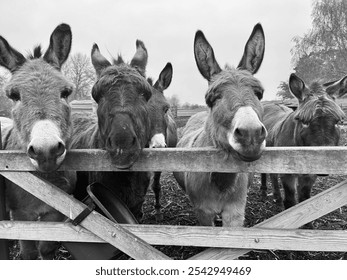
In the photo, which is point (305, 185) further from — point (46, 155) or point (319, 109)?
point (46, 155)

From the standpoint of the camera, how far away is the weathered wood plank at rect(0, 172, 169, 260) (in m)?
2.24

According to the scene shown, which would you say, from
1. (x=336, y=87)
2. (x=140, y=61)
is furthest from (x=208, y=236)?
(x=336, y=87)

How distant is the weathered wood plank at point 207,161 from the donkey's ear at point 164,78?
3.48m

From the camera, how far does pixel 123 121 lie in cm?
239

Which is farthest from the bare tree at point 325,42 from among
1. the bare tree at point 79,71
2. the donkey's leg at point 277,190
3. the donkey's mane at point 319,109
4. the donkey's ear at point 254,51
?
the donkey's ear at point 254,51

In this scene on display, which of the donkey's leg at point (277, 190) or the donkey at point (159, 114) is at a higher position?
the donkey at point (159, 114)

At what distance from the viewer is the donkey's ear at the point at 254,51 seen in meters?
2.78

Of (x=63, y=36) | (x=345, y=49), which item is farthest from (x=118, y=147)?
(x=345, y=49)

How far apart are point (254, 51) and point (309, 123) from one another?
1668 millimetres

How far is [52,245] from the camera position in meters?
3.04

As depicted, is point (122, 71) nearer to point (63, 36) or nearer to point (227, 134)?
point (63, 36)

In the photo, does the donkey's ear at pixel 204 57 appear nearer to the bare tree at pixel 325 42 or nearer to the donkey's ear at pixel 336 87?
the donkey's ear at pixel 336 87

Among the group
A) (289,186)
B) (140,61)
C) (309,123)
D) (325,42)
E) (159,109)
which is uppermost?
(325,42)
